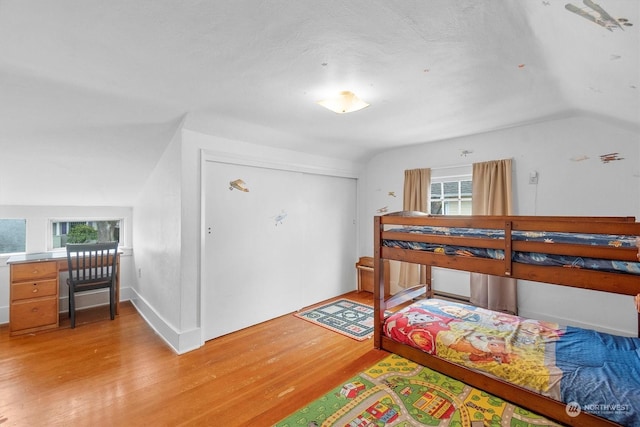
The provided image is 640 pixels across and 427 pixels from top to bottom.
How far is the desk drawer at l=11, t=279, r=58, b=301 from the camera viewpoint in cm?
291

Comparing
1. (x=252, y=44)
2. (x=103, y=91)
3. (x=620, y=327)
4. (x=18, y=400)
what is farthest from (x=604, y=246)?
(x=18, y=400)

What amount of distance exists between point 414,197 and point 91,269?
13.8ft

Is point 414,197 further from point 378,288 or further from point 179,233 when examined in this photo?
point 179,233

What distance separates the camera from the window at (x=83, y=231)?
12.2 ft

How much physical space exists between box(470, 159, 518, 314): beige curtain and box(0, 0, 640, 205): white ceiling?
1.67ft

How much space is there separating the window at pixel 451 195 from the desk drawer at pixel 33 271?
471cm

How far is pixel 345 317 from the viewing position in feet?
11.3

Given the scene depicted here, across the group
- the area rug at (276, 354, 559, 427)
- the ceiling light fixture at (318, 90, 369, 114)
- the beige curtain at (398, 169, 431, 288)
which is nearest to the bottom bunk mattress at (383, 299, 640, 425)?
the area rug at (276, 354, 559, 427)

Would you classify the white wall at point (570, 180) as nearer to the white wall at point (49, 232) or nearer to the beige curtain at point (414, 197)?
the beige curtain at point (414, 197)

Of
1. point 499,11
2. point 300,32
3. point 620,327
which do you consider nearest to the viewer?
point 499,11

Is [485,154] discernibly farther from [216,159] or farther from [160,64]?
[160,64]

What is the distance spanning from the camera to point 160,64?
65.7 inches

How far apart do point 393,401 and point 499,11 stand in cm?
217

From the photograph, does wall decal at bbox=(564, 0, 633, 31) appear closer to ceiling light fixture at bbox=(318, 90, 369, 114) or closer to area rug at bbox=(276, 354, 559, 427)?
ceiling light fixture at bbox=(318, 90, 369, 114)
